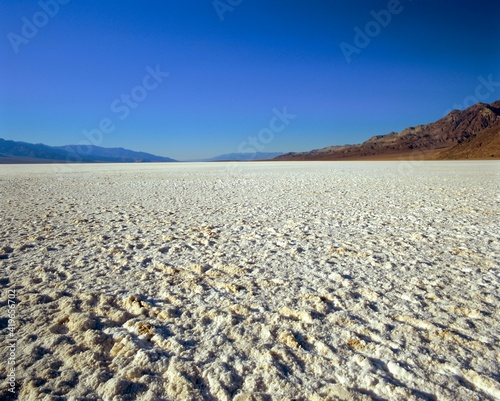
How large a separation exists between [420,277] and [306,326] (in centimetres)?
134

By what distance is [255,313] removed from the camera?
6.57 feet

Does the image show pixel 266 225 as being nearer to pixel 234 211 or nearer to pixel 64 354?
pixel 234 211

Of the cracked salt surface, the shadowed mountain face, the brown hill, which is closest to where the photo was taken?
the cracked salt surface

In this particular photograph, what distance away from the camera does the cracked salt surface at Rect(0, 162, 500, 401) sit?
1379 mm

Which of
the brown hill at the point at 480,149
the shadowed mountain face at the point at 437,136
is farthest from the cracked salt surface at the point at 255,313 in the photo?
the shadowed mountain face at the point at 437,136

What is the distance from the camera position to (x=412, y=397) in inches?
50.9

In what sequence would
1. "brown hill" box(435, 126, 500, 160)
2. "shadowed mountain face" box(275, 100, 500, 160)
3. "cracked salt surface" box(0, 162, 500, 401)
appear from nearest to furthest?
"cracked salt surface" box(0, 162, 500, 401)
"brown hill" box(435, 126, 500, 160)
"shadowed mountain face" box(275, 100, 500, 160)

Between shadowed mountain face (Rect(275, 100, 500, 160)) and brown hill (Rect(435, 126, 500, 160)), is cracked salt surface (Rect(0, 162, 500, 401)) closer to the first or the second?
brown hill (Rect(435, 126, 500, 160))

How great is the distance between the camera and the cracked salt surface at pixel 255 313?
54.3 inches

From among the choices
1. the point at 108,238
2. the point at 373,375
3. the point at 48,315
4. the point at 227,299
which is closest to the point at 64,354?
the point at 48,315

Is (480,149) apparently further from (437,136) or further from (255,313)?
(255,313)

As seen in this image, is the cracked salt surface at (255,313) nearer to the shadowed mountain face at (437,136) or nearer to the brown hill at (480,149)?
the brown hill at (480,149)

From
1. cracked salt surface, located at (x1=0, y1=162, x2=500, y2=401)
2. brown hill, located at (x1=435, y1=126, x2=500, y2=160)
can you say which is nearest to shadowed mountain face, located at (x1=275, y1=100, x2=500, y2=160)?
brown hill, located at (x1=435, y1=126, x2=500, y2=160)

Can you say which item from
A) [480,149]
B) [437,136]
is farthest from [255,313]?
[437,136]
